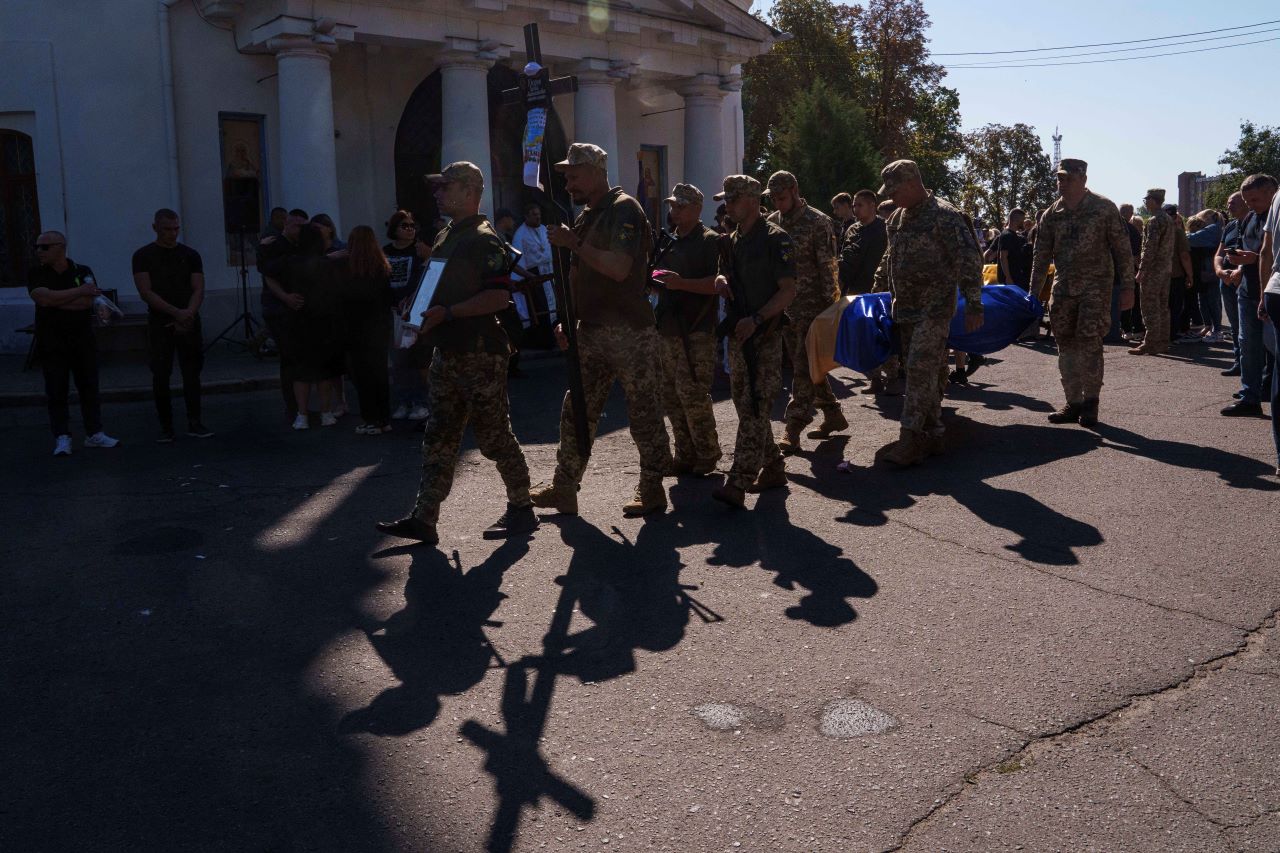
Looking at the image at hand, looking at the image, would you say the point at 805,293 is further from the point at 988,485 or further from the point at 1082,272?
the point at 988,485

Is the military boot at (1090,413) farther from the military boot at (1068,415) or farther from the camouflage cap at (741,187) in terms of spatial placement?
the camouflage cap at (741,187)

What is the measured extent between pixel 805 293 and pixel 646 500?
2833 millimetres

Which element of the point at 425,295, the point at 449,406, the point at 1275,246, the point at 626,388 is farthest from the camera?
the point at 626,388

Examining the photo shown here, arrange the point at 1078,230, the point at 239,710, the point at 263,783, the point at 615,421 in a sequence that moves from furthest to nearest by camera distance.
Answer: the point at 615,421, the point at 1078,230, the point at 239,710, the point at 263,783

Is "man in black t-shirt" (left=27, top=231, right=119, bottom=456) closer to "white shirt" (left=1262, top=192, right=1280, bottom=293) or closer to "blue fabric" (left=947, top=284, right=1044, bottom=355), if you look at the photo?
"blue fabric" (left=947, top=284, right=1044, bottom=355)

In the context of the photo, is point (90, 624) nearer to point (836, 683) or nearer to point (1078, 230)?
point (836, 683)

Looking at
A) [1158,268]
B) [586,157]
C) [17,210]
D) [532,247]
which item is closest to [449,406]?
[586,157]

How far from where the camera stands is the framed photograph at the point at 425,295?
6035 mm

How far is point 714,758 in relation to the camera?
12.1ft

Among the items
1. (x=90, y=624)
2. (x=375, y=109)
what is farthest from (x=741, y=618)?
(x=375, y=109)

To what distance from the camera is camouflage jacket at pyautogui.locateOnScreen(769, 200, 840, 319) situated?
8.63 m

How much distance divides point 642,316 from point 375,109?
1481 centimetres

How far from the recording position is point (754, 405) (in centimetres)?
697

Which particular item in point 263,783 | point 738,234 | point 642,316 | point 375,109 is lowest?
point 263,783
